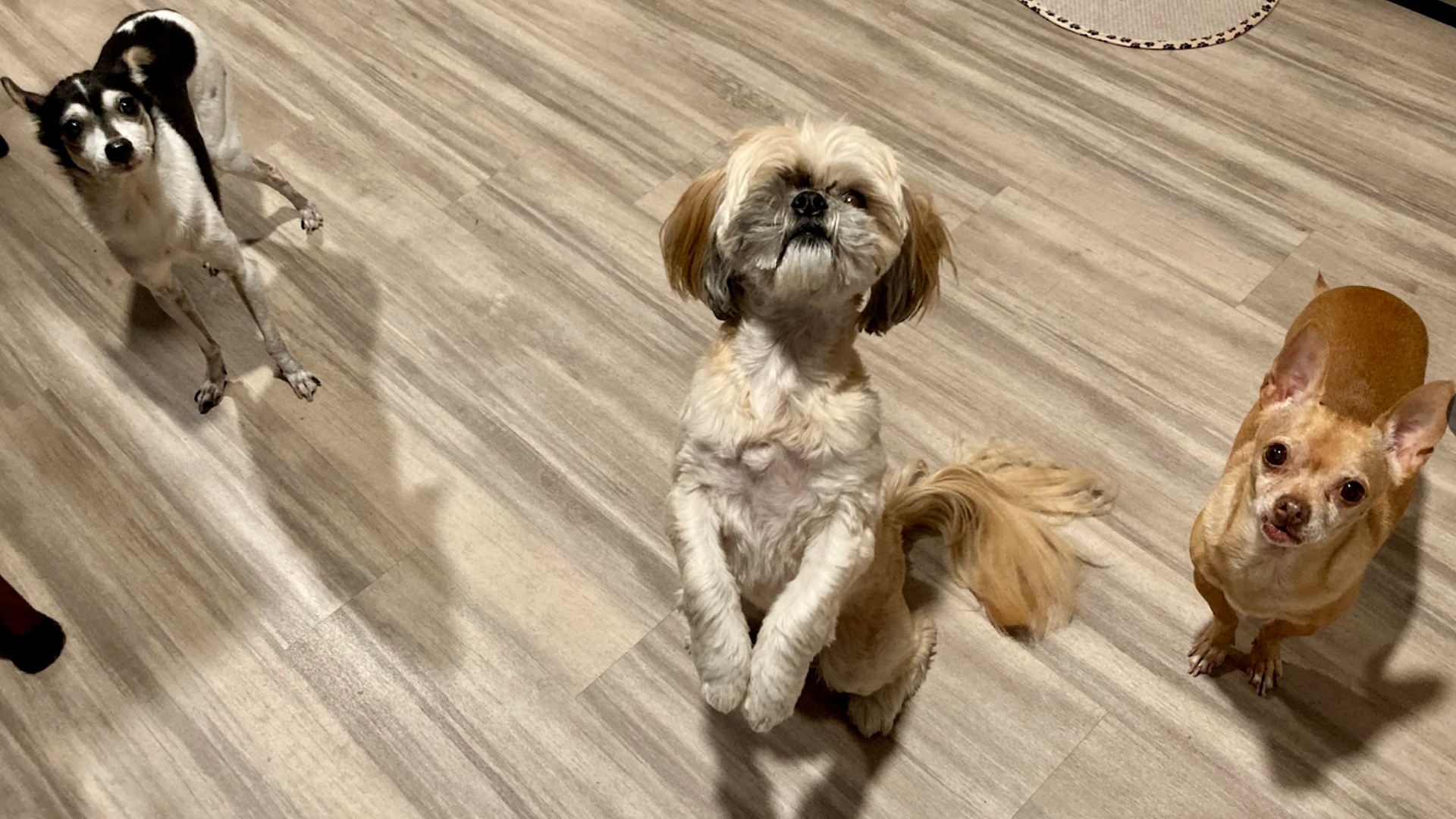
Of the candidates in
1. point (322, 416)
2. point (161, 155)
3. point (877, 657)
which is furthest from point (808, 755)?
point (161, 155)

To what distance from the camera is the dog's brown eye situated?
146 cm

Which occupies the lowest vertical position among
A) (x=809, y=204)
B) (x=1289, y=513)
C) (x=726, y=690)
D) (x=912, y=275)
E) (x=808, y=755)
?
(x=808, y=755)

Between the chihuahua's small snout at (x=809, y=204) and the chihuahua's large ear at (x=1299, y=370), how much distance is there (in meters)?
0.71

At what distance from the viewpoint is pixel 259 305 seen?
6.91 ft

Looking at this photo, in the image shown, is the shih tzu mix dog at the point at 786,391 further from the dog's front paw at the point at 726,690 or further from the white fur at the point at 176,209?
the white fur at the point at 176,209

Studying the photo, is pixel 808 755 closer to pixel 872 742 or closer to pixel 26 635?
pixel 872 742

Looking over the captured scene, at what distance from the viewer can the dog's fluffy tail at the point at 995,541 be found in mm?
1794

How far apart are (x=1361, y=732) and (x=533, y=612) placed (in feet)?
4.63

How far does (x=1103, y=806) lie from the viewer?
1.69m

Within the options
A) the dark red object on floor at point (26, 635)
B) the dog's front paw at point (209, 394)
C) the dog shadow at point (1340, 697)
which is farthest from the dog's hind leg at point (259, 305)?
the dog shadow at point (1340, 697)

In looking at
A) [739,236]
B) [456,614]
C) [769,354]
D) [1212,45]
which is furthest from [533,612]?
[1212,45]

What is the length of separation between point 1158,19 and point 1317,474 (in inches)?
72.8

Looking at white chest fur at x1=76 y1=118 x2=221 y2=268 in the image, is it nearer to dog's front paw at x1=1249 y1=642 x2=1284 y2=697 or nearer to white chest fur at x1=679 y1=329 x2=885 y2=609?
white chest fur at x1=679 y1=329 x2=885 y2=609

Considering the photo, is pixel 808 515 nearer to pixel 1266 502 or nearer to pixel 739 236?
pixel 739 236
